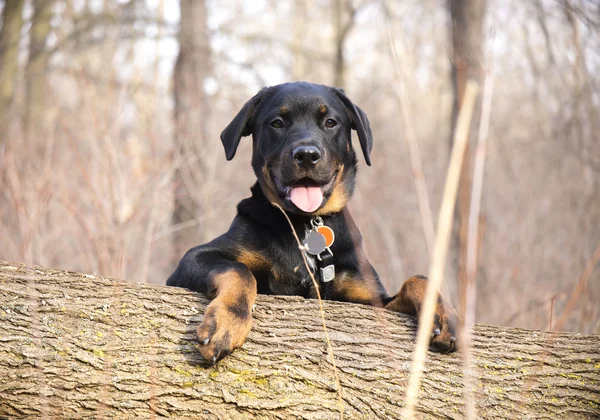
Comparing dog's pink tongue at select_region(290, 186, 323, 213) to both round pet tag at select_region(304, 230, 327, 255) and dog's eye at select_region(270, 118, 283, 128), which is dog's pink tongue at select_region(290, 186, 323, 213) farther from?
dog's eye at select_region(270, 118, 283, 128)

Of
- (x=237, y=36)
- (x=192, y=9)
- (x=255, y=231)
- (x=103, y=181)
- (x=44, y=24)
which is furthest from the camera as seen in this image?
(x=44, y=24)

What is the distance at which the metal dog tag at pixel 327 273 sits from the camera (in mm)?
3604

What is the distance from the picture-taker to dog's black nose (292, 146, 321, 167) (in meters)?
3.51

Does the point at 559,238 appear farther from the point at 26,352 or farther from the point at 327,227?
the point at 26,352

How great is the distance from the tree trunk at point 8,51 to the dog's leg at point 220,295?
8.80 meters

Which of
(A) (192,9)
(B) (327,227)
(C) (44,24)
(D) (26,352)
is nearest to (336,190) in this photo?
(B) (327,227)

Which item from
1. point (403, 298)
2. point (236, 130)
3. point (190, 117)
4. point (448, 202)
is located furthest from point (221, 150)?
point (448, 202)

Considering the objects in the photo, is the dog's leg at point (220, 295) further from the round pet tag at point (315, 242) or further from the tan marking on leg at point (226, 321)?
the round pet tag at point (315, 242)

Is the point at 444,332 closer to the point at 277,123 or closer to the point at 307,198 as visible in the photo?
the point at 307,198

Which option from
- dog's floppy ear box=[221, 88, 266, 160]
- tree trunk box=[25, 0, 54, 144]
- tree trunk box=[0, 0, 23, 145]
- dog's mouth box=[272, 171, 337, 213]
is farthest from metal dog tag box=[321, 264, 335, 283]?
tree trunk box=[0, 0, 23, 145]

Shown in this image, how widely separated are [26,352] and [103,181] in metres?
3.68

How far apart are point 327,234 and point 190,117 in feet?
18.1

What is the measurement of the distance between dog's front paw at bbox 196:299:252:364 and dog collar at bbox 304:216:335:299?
2.80 feet

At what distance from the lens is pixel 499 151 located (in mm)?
13594
